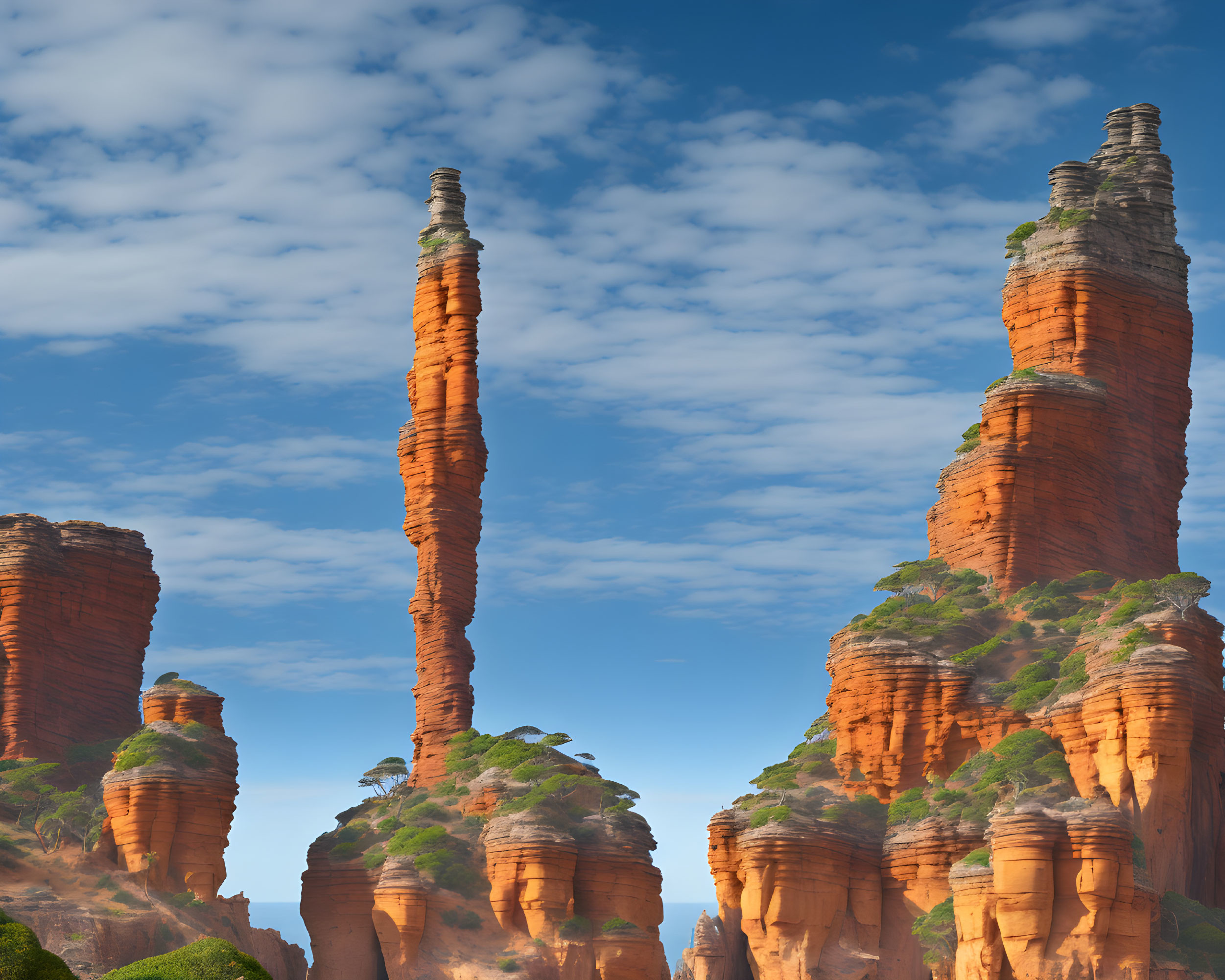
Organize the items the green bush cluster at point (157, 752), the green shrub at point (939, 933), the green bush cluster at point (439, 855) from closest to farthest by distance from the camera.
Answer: the green bush cluster at point (157, 752) < the green shrub at point (939, 933) < the green bush cluster at point (439, 855)

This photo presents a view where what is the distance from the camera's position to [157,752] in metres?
81.4

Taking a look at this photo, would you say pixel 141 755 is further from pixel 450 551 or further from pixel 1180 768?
pixel 1180 768

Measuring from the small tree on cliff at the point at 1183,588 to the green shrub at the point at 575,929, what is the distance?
3148 cm

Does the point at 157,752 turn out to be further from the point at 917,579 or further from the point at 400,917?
the point at 917,579

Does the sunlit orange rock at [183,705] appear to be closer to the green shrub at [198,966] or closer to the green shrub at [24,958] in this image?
the green shrub at [198,966]

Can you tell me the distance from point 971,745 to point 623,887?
61.0 ft

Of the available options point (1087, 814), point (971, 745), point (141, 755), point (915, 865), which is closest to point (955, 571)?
point (971, 745)

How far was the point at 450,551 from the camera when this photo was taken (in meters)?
102

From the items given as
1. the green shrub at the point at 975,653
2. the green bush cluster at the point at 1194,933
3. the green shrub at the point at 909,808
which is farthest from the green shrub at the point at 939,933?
the green shrub at the point at 975,653

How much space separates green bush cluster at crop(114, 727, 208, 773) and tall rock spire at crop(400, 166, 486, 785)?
17620 mm

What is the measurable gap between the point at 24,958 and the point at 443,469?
210 feet

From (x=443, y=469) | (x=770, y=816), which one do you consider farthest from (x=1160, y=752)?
(x=443, y=469)

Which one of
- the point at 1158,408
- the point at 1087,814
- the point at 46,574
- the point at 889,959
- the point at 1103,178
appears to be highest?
the point at 1103,178

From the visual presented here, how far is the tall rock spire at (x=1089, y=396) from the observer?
100 meters
